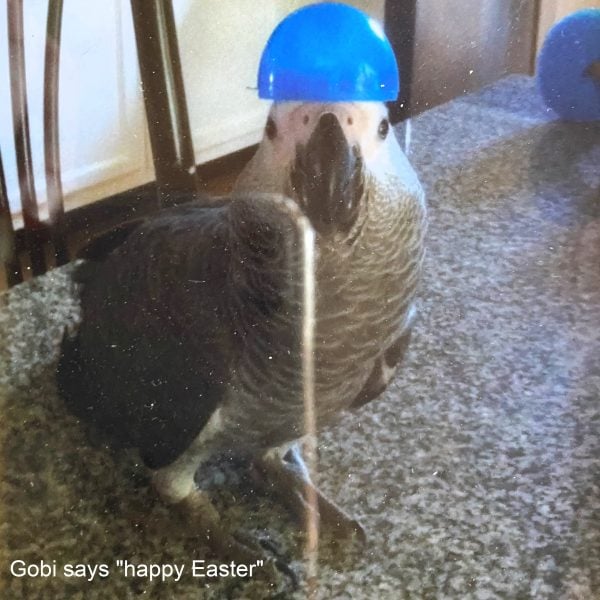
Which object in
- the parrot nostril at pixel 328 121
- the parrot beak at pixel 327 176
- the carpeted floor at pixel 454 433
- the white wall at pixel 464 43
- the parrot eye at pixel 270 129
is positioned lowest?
the carpeted floor at pixel 454 433

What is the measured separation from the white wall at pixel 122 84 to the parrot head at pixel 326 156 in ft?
0.05

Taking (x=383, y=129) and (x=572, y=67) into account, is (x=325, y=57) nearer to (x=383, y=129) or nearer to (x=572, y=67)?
(x=383, y=129)

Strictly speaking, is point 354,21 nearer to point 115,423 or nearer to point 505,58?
Result: point 505,58

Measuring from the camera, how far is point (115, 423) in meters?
0.42

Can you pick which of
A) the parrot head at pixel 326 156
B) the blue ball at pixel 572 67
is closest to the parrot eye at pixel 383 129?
the parrot head at pixel 326 156

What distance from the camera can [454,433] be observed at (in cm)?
50

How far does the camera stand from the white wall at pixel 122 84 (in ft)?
1.14

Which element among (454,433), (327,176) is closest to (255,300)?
(327,176)

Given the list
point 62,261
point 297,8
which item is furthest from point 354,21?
point 62,261

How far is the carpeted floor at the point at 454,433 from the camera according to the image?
0.42m

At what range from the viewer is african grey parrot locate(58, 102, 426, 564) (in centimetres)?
→ 36

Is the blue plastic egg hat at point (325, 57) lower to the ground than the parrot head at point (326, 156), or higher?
higher

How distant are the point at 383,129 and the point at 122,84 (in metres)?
0.13

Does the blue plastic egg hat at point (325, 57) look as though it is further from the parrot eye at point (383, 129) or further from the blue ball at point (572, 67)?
the blue ball at point (572, 67)
